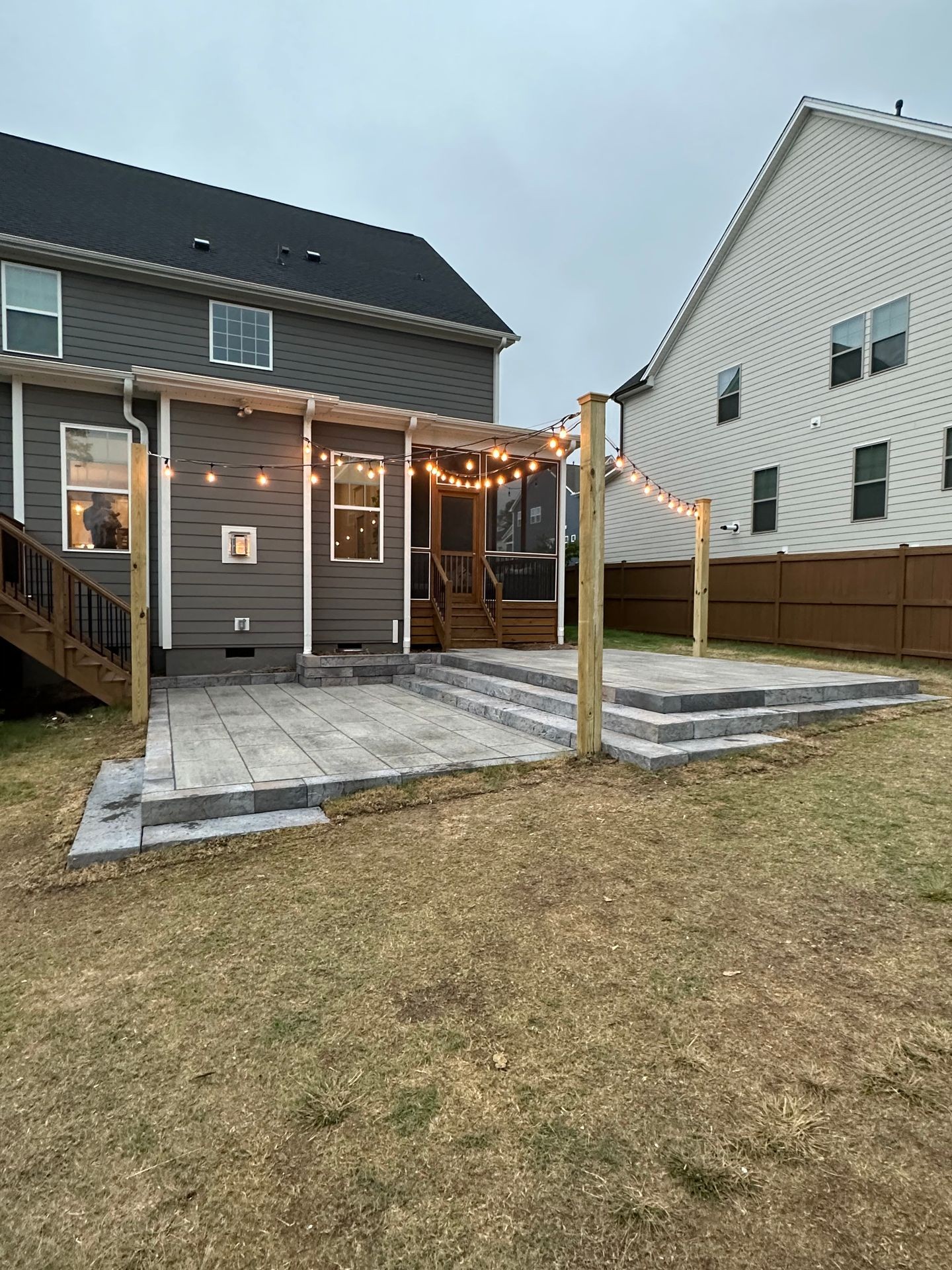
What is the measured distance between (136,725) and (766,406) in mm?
12102

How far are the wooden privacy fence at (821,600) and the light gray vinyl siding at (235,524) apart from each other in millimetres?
8357

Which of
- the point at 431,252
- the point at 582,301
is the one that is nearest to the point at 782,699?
the point at 431,252

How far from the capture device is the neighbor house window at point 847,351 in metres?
10.7

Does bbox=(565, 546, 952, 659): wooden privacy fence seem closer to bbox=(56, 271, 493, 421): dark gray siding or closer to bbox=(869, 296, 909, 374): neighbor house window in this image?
bbox=(869, 296, 909, 374): neighbor house window

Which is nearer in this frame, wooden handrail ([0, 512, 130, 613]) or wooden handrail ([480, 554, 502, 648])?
wooden handrail ([0, 512, 130, 613])

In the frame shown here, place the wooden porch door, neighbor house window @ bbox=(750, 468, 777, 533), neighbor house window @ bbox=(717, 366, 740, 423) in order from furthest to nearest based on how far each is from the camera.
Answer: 1. neighbor house window @ bbox=(717, 366, 740, 423)
2. neighbor house window @ bbox=(750, 468, 777, 533)
3. the wooden porch door

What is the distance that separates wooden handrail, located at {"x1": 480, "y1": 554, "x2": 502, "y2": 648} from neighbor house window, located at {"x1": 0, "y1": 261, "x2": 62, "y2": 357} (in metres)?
6.56

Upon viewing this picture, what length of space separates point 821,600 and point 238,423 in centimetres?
935

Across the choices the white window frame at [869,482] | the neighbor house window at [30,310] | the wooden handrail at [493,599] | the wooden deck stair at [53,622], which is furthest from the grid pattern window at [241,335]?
the white window frame at [869,482]

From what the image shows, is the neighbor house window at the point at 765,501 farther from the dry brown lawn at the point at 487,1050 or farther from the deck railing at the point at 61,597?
the deck railing at the point at 61,597

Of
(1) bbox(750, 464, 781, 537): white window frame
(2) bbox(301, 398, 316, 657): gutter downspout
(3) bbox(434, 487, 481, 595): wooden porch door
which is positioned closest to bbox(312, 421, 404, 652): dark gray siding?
(2) bbox(301, 398, 316, 657): gutter downspout

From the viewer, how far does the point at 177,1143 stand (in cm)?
145

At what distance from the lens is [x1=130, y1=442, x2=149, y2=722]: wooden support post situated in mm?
5781

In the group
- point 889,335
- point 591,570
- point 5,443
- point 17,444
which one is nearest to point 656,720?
point 591,570
